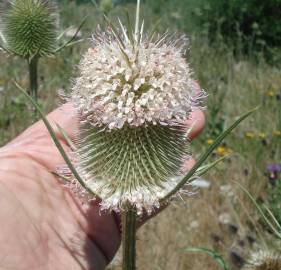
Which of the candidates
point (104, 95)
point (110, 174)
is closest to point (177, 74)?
point (104, 95)

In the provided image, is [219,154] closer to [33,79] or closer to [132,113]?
[33,79]

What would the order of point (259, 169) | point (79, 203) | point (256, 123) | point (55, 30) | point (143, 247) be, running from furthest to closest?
1. point (256, 123)
2. point (259, 169)
3. point (143, 247)
4. point (55, 30)
5. point (79, 203)

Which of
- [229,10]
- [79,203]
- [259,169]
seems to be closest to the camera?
[79,203]

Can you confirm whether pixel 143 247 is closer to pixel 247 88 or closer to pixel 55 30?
pixel 55 30

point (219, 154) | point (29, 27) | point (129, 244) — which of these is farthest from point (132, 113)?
point (219, 154)

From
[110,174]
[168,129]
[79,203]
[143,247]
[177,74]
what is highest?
[177,74]

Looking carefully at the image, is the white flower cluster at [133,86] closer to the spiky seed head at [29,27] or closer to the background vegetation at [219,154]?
the background vegetation at [219,154]

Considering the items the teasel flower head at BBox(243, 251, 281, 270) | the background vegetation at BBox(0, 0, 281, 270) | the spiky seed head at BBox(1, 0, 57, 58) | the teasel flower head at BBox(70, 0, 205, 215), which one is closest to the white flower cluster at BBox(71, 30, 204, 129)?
the teasel flower head at BBox(70, 0, 205, 215)

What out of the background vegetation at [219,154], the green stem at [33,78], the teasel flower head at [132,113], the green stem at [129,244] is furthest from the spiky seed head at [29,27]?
the green stem at [129,244]
